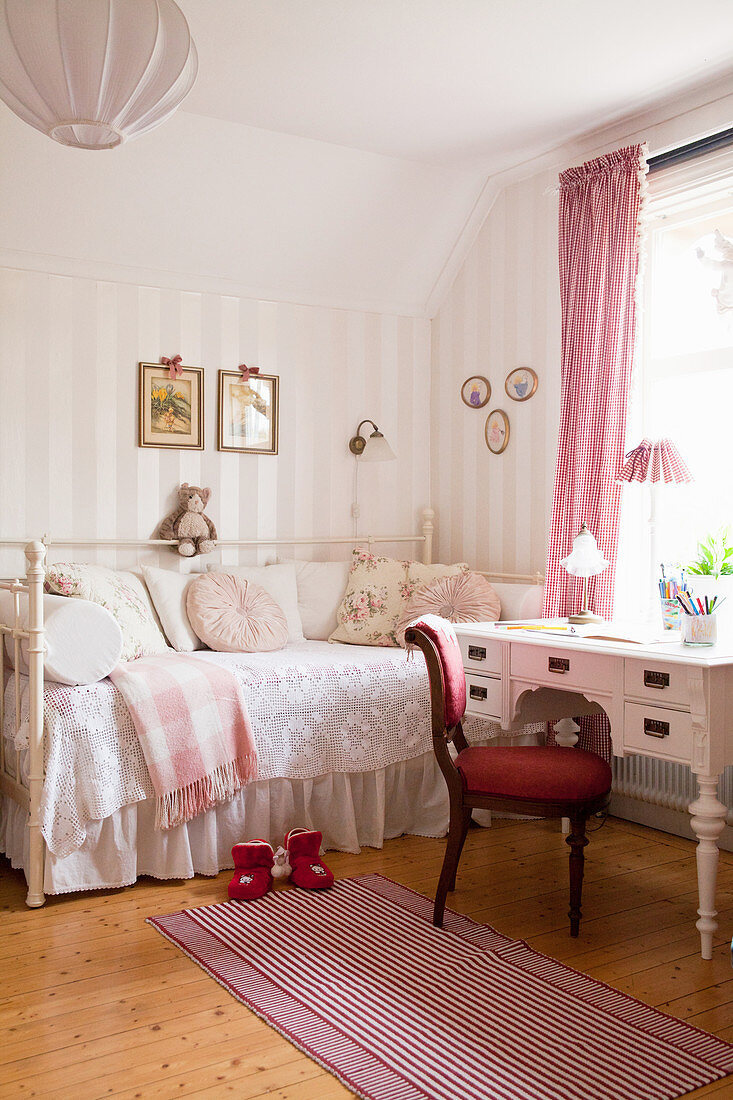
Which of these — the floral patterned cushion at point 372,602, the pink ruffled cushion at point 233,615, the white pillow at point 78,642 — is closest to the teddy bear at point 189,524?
the pink ruffled cushion at point 233,615

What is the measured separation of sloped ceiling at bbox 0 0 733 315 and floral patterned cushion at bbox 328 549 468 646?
4.03ft

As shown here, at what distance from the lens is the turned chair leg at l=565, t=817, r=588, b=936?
96.0 inches

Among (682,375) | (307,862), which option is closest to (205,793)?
(307,862)

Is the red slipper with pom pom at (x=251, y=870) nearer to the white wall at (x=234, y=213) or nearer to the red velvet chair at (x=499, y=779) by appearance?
the red velvet chair at (x=499, y=779)

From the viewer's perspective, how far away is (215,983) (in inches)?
87.0

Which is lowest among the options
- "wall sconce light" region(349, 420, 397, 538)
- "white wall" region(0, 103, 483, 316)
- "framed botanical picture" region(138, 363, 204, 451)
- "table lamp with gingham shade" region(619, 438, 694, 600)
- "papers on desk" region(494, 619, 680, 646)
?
"papers on desk" region(494, 619, 680, 646)

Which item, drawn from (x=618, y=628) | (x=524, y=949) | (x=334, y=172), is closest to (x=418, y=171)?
(x=334, y=172)

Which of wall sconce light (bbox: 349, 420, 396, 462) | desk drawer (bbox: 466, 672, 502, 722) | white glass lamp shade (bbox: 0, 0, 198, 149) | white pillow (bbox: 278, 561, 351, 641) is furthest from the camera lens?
wall sconce light (bbox: 349, 420, 396, 462)

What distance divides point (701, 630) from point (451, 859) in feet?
2.95

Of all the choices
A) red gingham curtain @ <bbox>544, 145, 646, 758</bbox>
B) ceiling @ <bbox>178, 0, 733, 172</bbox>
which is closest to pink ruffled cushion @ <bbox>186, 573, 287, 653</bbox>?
red gingham curtain @ <bbox>544, 145, 646, 758</bbox>

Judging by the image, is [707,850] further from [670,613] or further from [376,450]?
[376,450]

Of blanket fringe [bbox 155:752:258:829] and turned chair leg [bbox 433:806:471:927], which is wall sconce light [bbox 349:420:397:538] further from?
turned chair leg [bbox 433:806:471:927]

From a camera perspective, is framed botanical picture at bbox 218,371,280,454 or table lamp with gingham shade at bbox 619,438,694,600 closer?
table lamp with gingham shade at bbox 619,438,694,600

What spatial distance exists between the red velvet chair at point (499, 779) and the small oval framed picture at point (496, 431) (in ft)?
5.32
